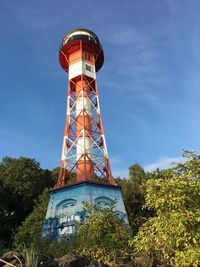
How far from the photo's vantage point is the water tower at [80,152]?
19.3 metres

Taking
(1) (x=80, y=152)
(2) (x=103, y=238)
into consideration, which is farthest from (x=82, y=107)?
(2) (x=103, y=238)

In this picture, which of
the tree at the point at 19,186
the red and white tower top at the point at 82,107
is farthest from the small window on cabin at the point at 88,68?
the tree at the point at 19,186

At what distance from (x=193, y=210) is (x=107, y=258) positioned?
3.69 m

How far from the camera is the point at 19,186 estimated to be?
3102 centimetres

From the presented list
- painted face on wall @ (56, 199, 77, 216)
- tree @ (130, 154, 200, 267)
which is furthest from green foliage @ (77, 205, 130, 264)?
painted face on wall @ (56, 199, 77, 216)

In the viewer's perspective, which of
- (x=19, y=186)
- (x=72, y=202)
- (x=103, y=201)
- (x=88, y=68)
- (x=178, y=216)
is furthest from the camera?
(x=19, y=186)

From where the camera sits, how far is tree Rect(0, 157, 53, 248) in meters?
28.7

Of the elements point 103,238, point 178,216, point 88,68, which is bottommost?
point 178,216

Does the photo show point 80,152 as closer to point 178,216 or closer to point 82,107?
point 82,107

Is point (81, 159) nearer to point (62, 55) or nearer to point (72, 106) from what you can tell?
point (72, 106)

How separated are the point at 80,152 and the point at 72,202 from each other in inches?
168

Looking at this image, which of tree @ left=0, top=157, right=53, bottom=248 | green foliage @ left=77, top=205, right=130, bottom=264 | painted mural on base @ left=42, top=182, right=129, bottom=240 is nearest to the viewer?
green foliage @ left=77, top=205, right=130, bottom=264

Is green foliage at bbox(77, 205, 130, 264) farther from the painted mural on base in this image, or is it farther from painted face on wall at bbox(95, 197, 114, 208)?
painted face on wall at bbox(95, 197, 114, 208)

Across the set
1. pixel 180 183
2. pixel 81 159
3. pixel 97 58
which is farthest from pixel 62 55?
pixel 180 183
